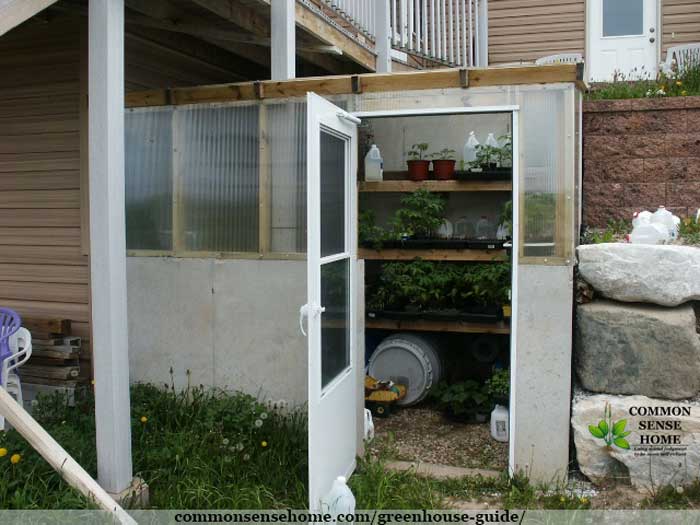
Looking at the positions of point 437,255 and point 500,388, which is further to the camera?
point 437,255

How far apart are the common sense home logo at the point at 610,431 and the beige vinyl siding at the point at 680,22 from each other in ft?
19.9

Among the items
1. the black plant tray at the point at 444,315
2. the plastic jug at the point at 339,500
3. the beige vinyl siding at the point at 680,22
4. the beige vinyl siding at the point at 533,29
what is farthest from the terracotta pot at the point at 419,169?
the beige vinyl siding at the point at 680,22

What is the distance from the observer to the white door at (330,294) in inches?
129

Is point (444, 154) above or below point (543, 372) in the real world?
above

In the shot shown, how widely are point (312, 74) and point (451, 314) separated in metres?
3.06

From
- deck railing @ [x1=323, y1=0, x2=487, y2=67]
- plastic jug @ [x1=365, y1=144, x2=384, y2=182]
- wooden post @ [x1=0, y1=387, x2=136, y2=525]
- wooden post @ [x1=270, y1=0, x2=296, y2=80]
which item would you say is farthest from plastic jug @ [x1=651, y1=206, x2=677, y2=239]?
wooden post @ [x1=0, y1=387, x2=136, y2=525]

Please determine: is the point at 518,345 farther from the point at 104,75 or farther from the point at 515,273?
the point at 104,75

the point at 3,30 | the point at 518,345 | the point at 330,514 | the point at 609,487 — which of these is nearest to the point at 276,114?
the point at 3,30

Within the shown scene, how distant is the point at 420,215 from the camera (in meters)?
5.72

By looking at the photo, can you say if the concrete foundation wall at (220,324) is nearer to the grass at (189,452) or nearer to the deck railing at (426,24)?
the grass at (189,452)

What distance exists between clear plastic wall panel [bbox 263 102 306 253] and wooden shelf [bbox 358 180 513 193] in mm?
1502

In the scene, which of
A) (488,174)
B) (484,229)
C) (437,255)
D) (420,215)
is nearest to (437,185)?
(420,215)

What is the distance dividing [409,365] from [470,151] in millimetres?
1777

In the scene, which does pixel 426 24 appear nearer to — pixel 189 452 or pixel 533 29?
pixel 533 29
